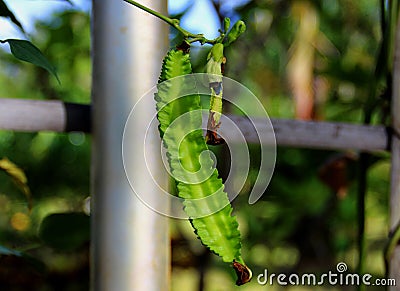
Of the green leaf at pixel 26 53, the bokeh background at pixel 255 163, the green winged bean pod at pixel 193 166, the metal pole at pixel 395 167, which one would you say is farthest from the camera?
the bokeh background at pixel 255 163

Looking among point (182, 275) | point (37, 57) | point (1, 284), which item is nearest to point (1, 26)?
point (37, 57)

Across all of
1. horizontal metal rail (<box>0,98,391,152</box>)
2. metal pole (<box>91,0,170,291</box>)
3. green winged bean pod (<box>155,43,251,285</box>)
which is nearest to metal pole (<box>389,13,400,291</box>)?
horizontal metal rail (<box>0,98,391,152</box>)

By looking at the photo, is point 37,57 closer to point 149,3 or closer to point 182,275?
point 149,3

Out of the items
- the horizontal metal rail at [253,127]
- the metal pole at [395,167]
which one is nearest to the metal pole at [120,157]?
the horizontal metal rail at [253,127]

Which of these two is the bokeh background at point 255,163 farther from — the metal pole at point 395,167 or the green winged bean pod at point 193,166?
the green winged bean pod at point 193,166

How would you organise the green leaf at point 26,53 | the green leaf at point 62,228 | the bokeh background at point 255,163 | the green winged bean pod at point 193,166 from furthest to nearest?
the bokeh background at point 255,163, the green leaf at point 62,228, the green leaf at point 26,53, the green winged bean pod at point 193,166

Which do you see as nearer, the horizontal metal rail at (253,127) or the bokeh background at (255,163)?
the horizontal metal rail at (253,127)

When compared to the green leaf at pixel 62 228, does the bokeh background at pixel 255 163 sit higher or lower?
higher

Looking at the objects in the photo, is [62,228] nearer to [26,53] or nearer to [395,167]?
[26,53]
